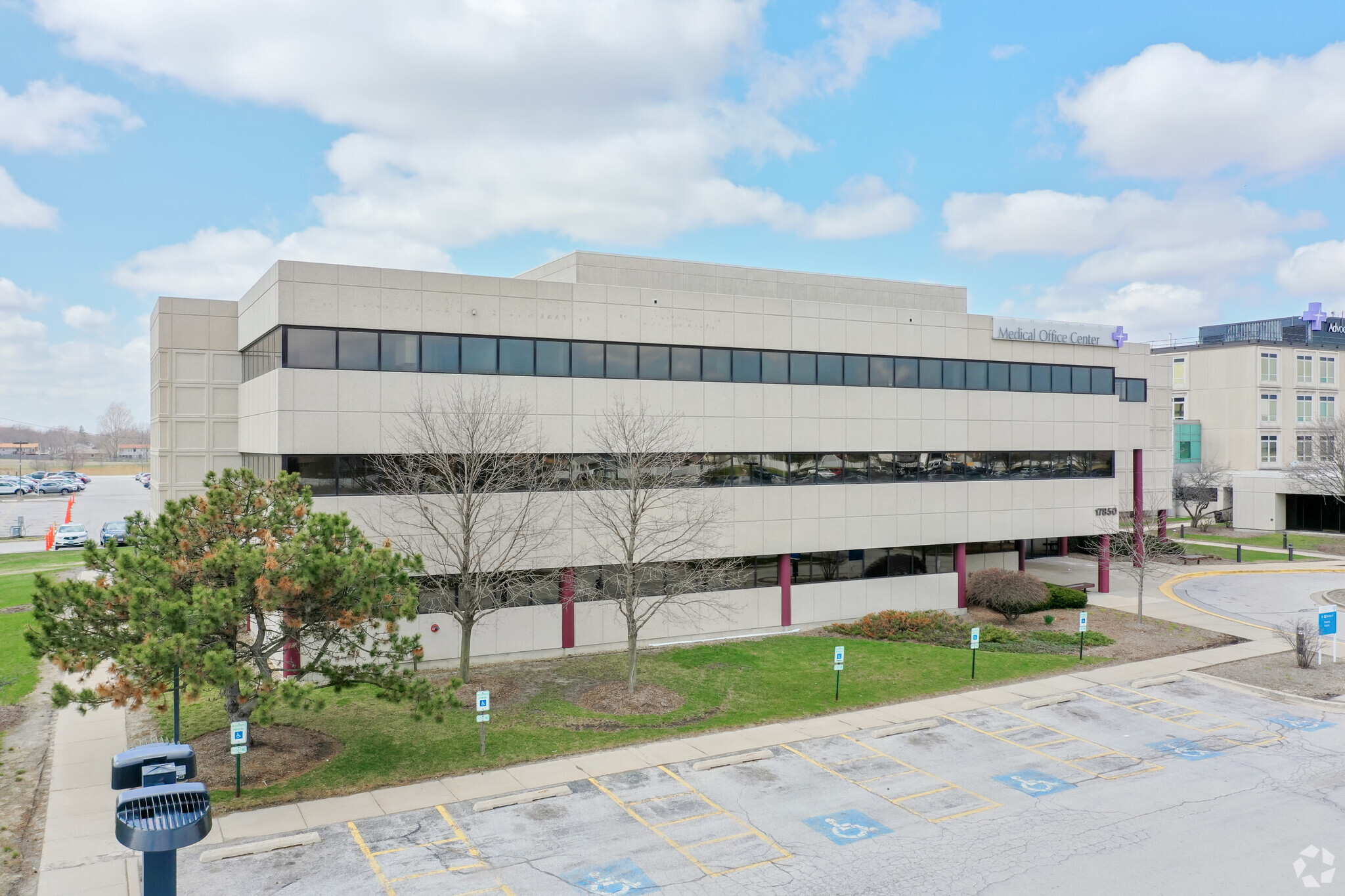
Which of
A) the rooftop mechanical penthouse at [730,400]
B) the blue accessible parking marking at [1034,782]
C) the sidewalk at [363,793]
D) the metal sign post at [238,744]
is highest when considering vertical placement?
the rooftop mechanical penthouse at [730,400]

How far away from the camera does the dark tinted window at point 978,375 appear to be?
33750 mm

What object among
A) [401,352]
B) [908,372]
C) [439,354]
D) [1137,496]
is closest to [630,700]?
[439,354]

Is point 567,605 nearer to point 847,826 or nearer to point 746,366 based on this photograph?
point 746,366

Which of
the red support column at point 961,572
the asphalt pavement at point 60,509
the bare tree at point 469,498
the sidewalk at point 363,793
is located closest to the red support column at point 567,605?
the bare tree at point 469,498

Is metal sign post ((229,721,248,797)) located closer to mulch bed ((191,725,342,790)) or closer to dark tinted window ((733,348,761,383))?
mulch bed ((191,725,342,790))

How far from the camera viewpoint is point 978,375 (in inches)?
1336

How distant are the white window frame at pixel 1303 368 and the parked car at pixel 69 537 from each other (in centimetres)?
8706

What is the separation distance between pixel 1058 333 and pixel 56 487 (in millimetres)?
100875

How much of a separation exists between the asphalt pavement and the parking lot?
46637 mm

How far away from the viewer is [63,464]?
162375 millimetres

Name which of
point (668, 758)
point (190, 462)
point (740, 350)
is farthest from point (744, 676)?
point (190, 462)

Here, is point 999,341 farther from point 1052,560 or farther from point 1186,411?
point 1186,411

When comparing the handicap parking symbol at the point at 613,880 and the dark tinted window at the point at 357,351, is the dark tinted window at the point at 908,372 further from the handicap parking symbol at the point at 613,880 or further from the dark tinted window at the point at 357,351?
the handicap parking symbol at the point at 613,880

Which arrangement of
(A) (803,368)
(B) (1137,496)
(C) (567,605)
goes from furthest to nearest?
(B) (1137,496), (A) (803,368), (C) (567,605)
